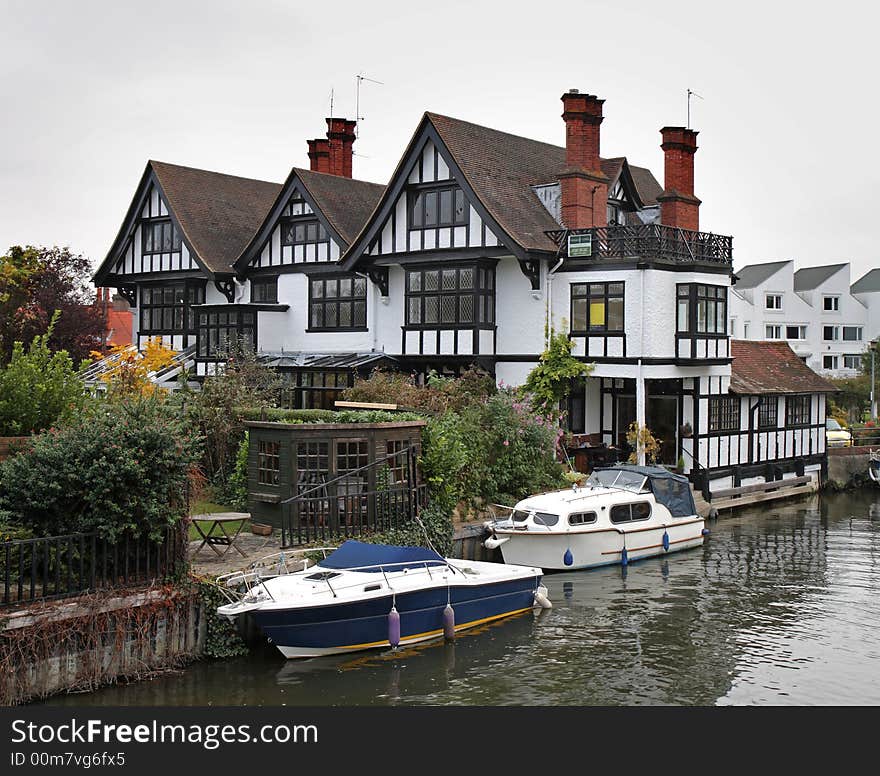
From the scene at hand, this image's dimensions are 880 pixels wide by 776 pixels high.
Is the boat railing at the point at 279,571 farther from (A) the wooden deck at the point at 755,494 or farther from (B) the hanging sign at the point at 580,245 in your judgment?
(B) the hanging sign at the point at 580,245

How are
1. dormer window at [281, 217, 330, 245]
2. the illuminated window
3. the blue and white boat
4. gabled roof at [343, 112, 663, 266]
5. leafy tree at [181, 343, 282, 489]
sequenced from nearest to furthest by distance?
1. the blue and white boat
2. leafy tree at [181, 343, 282, 489]
3. the illuminated window
4. gabled roof at [343, 112, 663, 266]
5. dormer window at [281, 217, 330, 245]

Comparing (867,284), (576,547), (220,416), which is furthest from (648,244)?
(867,284)

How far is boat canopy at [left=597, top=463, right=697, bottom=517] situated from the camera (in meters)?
27.5

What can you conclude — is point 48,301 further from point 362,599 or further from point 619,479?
point 362,599

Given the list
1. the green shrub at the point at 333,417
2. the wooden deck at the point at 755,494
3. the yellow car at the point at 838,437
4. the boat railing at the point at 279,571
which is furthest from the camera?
the yellow car at the point at 838,437

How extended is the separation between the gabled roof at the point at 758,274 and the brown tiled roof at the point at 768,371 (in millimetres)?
24428

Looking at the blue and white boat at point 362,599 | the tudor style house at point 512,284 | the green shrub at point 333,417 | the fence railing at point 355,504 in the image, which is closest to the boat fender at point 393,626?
the blue and white boat at point 362,599

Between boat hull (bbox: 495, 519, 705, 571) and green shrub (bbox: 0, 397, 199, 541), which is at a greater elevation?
green shrub (bbox: 0, 397, 199, 541)

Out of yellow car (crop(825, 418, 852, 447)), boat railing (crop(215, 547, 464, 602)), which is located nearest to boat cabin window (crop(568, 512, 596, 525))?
→ boat railing (crop(215, 547, 464, 602))

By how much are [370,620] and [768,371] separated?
25571 mm

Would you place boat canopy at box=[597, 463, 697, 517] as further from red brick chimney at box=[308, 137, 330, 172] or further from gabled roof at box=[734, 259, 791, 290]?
gabled roof at box=[734, 259, 791, 290]

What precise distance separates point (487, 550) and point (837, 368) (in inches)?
2120

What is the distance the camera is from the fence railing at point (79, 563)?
15.5 m

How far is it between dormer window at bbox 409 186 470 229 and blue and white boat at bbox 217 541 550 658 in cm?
1668
